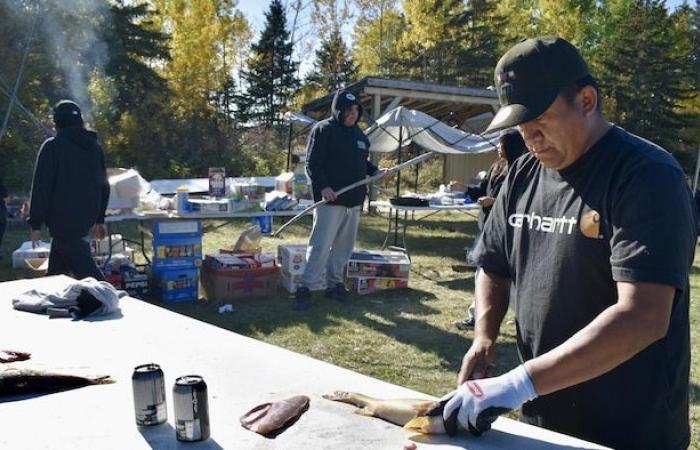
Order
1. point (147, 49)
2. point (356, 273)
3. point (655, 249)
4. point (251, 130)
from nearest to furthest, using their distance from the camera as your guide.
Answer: point (655, 249), point (356, 273), point (147, 49), point (251, 130)

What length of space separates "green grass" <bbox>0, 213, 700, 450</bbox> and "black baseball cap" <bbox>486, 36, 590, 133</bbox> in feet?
9.75

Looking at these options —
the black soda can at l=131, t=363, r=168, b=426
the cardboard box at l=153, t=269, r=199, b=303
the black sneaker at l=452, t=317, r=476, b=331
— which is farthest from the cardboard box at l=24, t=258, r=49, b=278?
the black soda can at l=131, t=363, r=168, b=426

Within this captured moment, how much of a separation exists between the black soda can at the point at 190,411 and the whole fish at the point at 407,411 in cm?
45

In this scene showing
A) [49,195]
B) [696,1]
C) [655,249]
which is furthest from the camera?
[696,1]

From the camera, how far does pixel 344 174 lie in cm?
641

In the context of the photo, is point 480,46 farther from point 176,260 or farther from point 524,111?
point 524,111

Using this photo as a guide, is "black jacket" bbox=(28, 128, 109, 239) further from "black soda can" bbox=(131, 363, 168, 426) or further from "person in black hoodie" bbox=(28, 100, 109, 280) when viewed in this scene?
"black soda can" bbox=(131, 363, 168, 426)

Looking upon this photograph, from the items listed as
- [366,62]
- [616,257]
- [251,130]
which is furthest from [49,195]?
[366,62]

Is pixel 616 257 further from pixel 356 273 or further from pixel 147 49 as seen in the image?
pixel 147 49

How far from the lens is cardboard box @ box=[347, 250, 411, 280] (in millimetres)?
7090

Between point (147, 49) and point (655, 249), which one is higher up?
point (147, 49)

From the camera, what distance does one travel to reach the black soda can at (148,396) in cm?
185

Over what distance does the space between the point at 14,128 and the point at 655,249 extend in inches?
639

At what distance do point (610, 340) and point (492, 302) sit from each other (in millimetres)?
647
